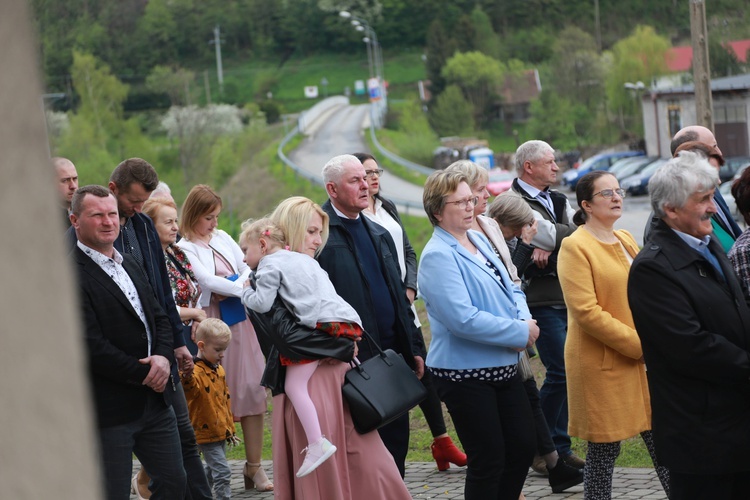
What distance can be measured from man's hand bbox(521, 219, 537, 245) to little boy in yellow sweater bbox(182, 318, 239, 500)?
1984mm

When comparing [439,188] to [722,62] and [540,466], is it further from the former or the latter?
[722,62]

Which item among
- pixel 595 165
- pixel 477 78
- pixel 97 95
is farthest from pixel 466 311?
pixel 477 78

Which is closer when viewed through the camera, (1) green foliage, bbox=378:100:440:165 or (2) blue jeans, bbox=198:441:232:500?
(2) blue jeans, bbox=198:441:232:500

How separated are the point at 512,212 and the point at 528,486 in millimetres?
1805

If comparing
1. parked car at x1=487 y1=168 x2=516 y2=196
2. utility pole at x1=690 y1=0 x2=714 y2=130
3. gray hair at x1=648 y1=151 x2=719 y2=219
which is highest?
utility pole at x1=690 y1=0 x2=714 y2=130

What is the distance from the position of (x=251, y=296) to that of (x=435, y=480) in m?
2.60

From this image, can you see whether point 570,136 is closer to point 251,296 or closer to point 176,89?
point 176,89

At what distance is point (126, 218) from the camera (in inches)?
225

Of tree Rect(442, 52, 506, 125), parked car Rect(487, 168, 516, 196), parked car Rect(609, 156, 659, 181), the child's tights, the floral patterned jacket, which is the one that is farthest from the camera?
tree Rect(442, 52, 506, 125)

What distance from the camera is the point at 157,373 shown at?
497 cm

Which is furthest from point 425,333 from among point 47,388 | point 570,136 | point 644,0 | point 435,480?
point 644,0

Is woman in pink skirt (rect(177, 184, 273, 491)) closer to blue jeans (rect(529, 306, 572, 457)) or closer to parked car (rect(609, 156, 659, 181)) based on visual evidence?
blue jeans (rect(529, 306, 572, 457))

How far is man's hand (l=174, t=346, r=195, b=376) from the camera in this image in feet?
18.7

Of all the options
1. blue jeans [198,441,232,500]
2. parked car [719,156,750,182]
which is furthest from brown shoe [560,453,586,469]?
parked car [719,156,750,182]
